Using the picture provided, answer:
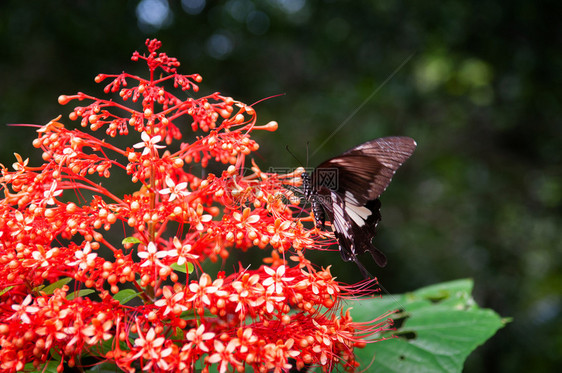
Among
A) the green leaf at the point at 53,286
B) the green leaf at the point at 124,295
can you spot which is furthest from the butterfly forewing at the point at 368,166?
the green leaf at the point at 53,286

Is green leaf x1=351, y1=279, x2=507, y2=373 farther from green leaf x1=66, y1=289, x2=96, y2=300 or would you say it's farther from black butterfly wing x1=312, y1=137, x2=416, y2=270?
green leaf x1=66, y1=289, x2=96, y2=300

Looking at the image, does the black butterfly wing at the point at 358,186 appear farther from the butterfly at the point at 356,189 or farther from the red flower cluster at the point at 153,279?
the red flower cluster at the point at 153,279

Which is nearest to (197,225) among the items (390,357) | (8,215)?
(8,215)

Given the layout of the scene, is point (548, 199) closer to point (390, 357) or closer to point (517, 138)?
point (517, 138)

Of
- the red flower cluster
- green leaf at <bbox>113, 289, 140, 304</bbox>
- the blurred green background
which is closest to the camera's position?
the red flower cluster

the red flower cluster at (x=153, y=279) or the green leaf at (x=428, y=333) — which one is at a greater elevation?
the red flower cluster at (x=153, y=279)

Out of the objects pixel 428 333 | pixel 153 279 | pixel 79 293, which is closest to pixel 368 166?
pixel 428 333

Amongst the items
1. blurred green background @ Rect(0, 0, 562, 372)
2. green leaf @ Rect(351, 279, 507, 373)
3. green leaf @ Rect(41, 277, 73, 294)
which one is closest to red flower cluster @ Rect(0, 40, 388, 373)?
green leaf @ Rect(41, 277, 73, 294)
